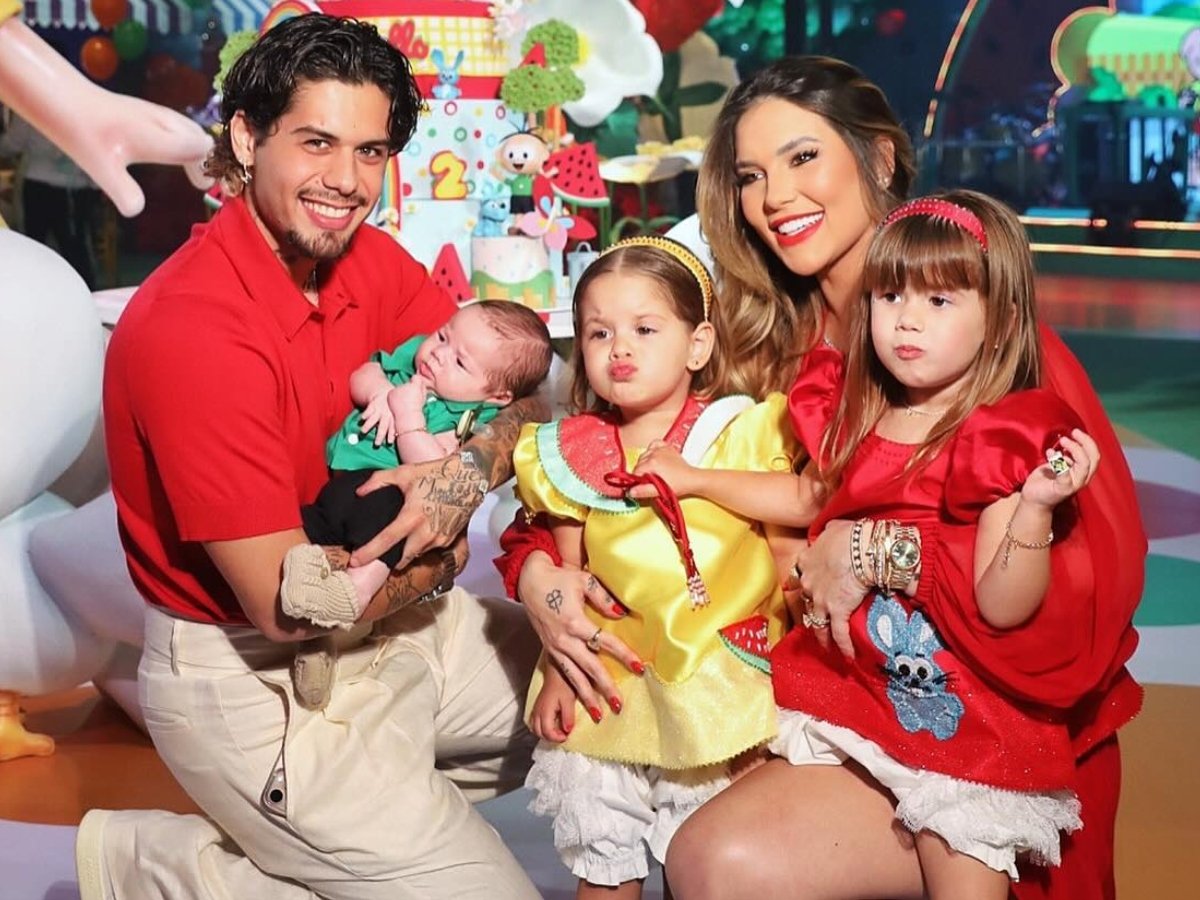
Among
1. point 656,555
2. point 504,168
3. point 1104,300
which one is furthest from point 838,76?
point 1104,300

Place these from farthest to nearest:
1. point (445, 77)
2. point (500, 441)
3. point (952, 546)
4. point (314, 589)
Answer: point (445, 77), point (500, 441), point (314, 589), point (952, 546)

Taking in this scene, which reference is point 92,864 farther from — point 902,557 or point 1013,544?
point 1013,544

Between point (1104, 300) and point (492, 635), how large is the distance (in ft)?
23.4

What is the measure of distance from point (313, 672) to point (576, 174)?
5.59m

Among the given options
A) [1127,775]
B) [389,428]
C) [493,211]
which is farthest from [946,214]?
[493,211]

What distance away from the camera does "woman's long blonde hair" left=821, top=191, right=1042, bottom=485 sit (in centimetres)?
229

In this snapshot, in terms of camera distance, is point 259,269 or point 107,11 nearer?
point 259,269

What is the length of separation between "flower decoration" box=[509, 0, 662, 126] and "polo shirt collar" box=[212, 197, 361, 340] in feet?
19.7

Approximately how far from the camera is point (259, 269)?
2.61m

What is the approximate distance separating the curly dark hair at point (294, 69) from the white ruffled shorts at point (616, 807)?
3.73 ft

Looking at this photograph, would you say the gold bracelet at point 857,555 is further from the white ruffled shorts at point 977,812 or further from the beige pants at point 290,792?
the beige pants at point 290,792

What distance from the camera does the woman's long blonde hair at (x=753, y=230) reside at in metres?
2.75

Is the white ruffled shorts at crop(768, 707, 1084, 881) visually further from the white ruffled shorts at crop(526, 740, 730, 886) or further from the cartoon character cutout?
Result: the cartoon character cutout

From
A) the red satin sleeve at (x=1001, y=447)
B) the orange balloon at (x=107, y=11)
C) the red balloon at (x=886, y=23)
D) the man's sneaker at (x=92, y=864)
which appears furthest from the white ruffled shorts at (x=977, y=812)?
the red balloon at (x=886, y=23)
